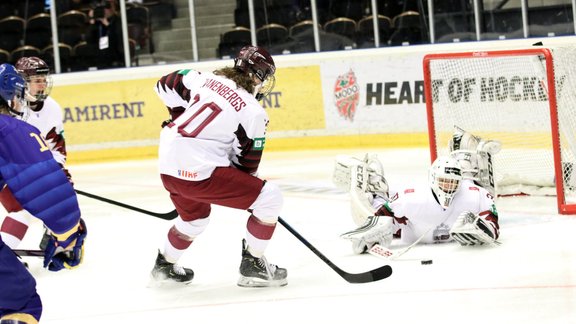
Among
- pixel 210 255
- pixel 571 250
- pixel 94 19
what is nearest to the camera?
pixel 571 250

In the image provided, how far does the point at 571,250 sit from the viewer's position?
4.93 m

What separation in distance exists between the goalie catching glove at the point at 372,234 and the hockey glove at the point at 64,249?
2.37 meters

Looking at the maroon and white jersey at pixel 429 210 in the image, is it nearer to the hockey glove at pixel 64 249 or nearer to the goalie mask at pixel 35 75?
the goalie mask at pixel 35 75

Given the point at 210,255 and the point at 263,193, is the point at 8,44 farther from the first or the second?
the point at 263,193

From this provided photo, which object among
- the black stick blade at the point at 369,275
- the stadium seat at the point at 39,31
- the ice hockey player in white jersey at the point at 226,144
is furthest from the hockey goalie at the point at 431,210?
the stadium seat at the point at 39,31

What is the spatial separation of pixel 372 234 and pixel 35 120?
172cm

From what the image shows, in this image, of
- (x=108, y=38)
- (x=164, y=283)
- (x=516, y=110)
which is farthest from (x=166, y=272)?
(x=108, y=38)

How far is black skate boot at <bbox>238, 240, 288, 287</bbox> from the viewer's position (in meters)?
4.53

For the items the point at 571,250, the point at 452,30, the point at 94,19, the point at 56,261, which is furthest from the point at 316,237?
the point at 94,19

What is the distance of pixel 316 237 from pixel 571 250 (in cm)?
142

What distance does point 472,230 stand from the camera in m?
4.90

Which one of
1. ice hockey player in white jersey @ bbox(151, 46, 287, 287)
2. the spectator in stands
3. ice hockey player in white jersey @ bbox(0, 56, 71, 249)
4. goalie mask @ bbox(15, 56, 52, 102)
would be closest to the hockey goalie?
ice hockey player in white jersey @ bbox(151, 46, 287, 287)

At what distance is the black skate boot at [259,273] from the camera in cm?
453

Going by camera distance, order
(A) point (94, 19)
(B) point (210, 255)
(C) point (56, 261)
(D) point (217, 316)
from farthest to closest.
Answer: (A) point (94, 19)
(B) point (210, 255)
(D) point (217, 316)
(C) point (56, 261)
